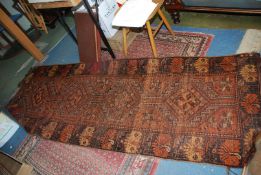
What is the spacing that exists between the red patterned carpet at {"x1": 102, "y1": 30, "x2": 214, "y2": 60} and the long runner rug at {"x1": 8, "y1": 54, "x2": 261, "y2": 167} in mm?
177

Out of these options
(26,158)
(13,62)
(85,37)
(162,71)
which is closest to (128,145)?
(162,71)

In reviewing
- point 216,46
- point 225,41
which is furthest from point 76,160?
point 225,41

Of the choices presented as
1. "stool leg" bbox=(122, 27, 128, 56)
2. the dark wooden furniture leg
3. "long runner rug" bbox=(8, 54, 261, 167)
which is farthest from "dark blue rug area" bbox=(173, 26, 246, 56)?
"stool leg" bbox=(122, 27, 128, 56)

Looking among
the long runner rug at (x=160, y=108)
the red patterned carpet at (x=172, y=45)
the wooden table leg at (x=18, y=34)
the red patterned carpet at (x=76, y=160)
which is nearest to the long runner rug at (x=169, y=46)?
the red patterned carpet at (x=172, y=45)

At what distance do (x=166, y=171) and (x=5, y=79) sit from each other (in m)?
3.11

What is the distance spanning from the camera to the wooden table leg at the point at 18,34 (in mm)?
3194

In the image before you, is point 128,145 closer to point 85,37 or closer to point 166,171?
point 166,171

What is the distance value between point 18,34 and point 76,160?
7.36 ft

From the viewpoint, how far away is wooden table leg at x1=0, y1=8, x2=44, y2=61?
319 cm

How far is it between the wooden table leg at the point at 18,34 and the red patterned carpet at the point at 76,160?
62.4 inches

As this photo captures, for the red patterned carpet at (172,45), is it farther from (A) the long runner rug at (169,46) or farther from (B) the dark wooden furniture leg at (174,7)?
(B) the dark wooden furniture leg at (174,7)

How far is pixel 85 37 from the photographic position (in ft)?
9.90

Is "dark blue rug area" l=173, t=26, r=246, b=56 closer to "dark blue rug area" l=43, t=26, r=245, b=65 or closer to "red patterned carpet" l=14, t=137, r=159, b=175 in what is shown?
"dark blue rug area" l=43, t=26, r=245, b=65

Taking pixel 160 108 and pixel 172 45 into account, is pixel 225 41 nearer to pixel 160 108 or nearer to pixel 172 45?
pixel 172 45
